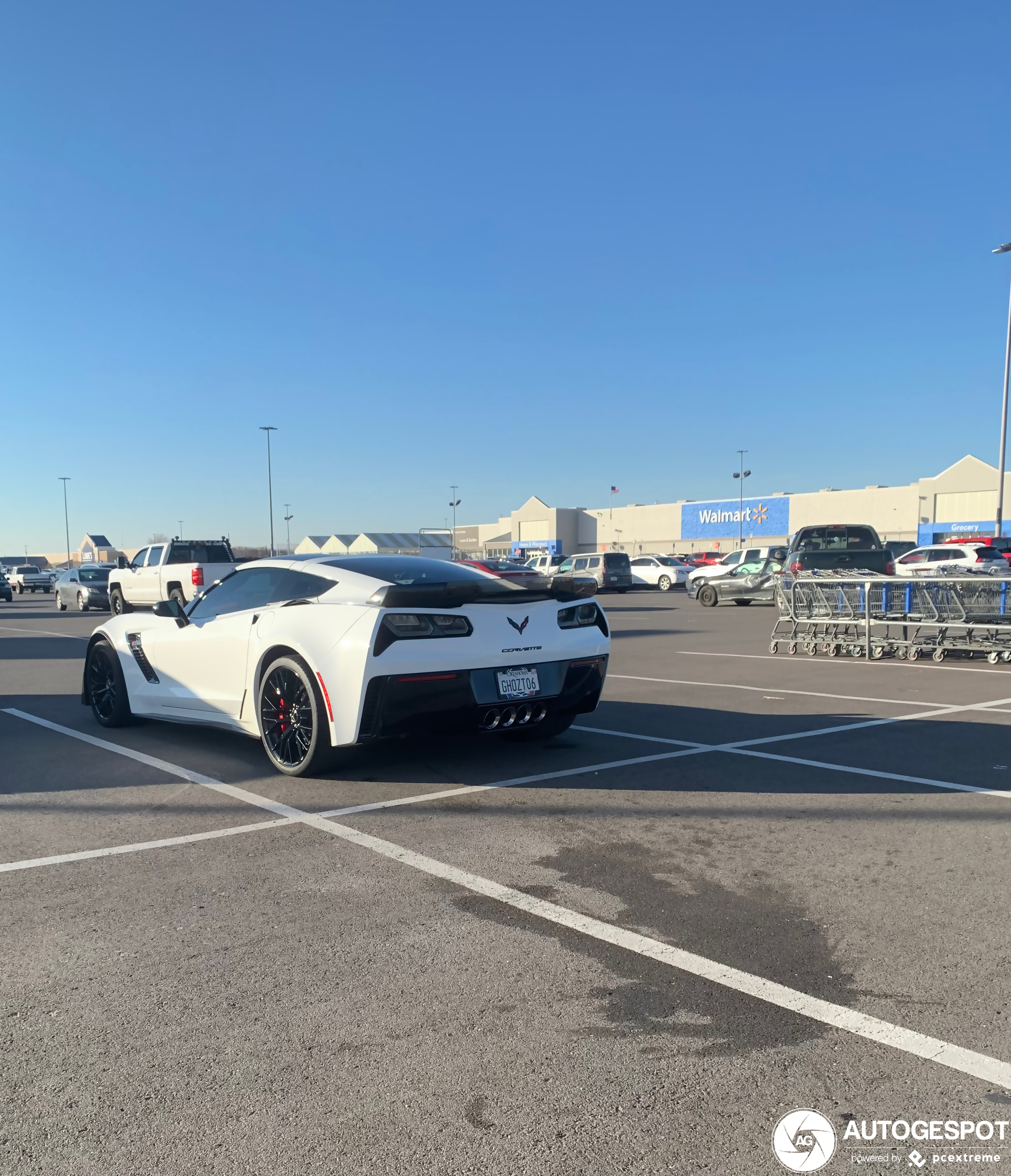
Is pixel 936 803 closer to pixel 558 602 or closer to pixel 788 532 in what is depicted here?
pixel 558 602

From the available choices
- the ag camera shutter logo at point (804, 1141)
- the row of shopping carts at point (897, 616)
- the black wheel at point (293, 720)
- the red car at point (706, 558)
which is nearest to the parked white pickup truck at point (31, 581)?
the red car at point (706, 558)

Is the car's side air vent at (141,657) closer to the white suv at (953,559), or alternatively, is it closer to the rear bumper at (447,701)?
the rear bumper at (447,701)

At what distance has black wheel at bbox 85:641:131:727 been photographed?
8086mm

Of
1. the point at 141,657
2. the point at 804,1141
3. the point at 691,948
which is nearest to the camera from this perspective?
the point at 804,1141

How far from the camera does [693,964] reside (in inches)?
134

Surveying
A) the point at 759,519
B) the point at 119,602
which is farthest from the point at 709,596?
the point at 759,519

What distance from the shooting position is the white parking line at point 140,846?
4602 millimetres

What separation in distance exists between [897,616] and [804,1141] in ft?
39.6

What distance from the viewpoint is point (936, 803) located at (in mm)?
5551

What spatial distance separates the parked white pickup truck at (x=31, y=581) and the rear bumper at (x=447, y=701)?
54525mm

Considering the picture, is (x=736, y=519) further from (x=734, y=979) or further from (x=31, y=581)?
(x=734, y=979)

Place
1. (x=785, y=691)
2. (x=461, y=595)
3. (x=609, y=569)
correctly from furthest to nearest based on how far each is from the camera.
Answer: (x=609, y=569) < (x=785, y=691) < (x=461, y=595)

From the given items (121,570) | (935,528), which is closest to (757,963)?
(121,570)

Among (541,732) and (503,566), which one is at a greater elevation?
(503,566)
